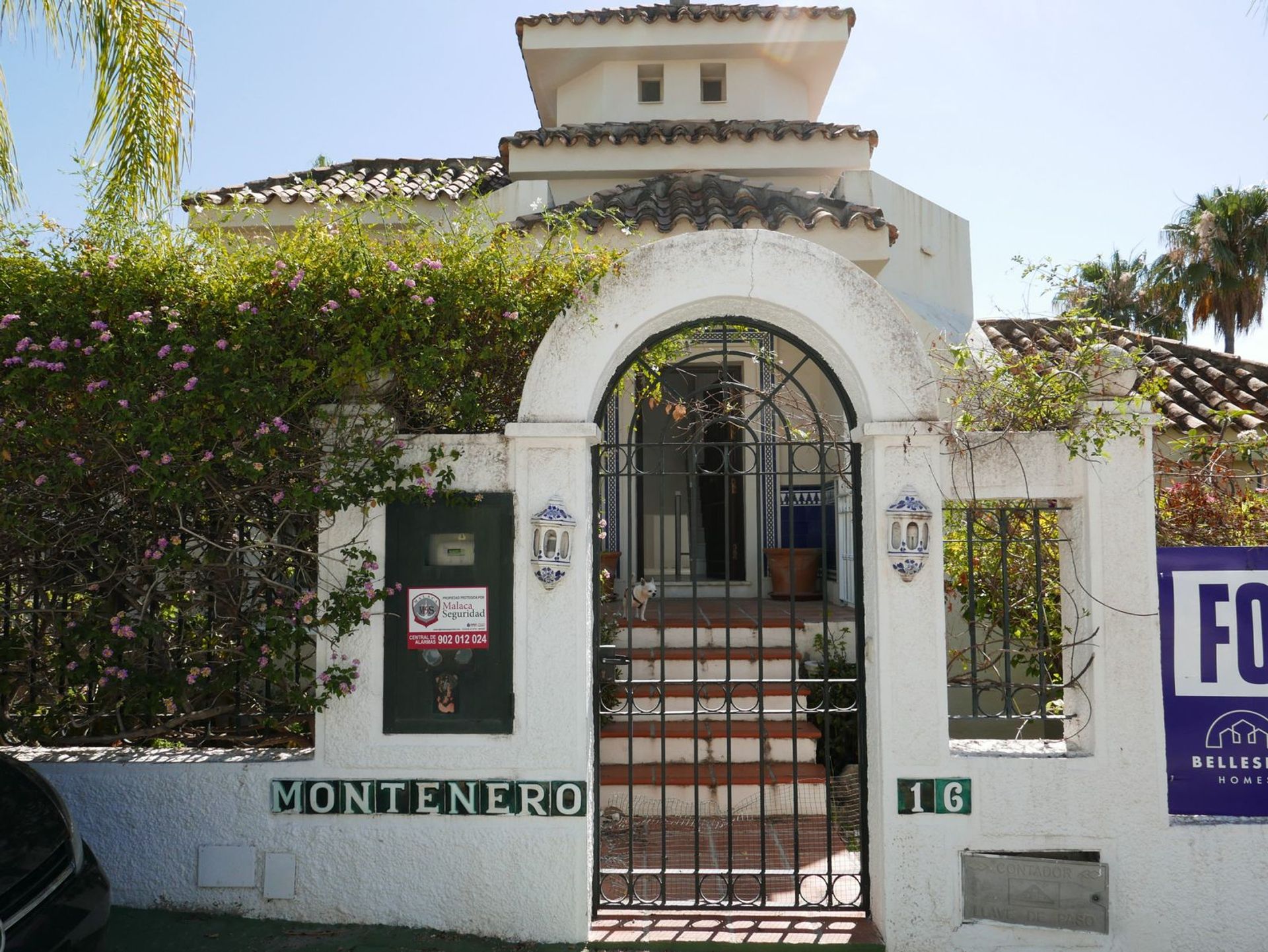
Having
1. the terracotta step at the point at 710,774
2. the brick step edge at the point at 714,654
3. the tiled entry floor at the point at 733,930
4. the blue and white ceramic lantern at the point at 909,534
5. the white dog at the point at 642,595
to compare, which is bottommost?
the tiled entry floor at the point at 733,930

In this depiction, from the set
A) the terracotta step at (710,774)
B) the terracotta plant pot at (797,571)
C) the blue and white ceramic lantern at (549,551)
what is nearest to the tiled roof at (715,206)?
the terracotta plant pot at (797,571)

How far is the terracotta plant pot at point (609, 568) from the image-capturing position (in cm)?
782

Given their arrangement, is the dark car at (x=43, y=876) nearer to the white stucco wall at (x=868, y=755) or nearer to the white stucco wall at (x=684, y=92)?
the white stucco wall at (x=868, y=755)

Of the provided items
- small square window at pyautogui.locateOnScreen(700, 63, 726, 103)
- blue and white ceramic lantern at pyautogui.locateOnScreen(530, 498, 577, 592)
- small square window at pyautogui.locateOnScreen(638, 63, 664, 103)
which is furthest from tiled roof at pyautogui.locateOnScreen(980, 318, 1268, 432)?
blue and white ceramic lantern at pyautogui.locateOnScreen(530, 498, 577, 592)

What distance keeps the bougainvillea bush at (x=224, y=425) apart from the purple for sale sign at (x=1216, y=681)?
330 centimetres

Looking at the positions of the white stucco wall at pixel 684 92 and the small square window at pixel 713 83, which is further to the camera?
the small square window at pixel 713 83

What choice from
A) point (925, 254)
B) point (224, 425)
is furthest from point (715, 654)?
point (925, 254)

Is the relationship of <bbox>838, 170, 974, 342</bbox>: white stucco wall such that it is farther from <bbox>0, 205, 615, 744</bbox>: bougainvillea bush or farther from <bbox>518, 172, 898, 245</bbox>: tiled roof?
<bbox>0, 205, 615, 744</bbox>: bougainvillea bush

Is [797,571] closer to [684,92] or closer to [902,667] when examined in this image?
[902,667]

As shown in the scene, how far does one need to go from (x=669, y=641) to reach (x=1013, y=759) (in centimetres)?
329

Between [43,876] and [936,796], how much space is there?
12.3ft

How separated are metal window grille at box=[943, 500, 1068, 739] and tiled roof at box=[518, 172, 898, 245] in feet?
12.8

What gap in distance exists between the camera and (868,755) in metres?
4.90

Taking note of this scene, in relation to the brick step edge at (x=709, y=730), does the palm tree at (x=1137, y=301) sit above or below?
above
